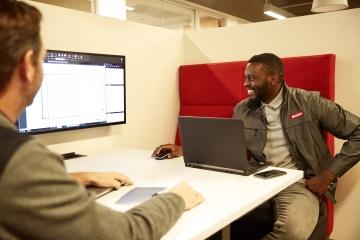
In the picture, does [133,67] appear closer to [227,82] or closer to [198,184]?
[227,82]

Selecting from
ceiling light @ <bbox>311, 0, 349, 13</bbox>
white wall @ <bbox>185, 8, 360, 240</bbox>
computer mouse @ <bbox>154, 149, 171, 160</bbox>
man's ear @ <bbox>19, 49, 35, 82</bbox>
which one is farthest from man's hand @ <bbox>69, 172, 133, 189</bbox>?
ceiling light @ <bbox>311, 0, 349, 13</bbox>

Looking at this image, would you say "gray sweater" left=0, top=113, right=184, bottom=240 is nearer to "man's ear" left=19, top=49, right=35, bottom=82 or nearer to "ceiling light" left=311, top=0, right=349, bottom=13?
"man's ear" left=19, top=49, right=35, bottom=82

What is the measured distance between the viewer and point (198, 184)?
1.38m

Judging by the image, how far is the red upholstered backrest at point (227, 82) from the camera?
87.3 inches

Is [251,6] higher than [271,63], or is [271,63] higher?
[251,6]

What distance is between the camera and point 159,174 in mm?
1546

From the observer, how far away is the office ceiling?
6.62m

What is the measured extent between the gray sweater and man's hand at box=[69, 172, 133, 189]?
0.57 metres

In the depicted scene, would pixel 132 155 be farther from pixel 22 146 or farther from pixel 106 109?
pixel 22 146

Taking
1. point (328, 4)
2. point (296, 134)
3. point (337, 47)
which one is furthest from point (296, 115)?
point (328, 4)

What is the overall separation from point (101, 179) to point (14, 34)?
724mm

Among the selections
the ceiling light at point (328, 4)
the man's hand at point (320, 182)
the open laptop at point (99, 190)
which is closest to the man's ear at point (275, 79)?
the man's hand at point (320, 182)

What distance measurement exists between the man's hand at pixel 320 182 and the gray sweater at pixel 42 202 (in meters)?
1.42

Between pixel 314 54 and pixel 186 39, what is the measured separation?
1077 millimetres
